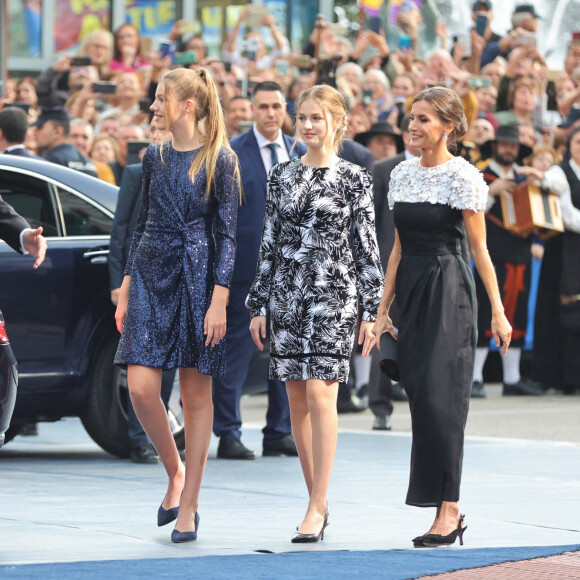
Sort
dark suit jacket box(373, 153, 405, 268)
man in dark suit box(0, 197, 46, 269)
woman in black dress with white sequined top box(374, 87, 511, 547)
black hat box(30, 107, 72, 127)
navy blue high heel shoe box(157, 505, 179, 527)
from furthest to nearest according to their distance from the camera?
black hat box(30, 107, 72, 127) → dark suit jacket box(373, 153, 405, 268) → navy blue high heel shoe box(157, 505, 179, 527) → woman in black dress with white sequined top box(374, 87, 511, 547) → man in dark suit box(0, 197, 46, 269)

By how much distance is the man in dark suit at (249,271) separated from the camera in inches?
394

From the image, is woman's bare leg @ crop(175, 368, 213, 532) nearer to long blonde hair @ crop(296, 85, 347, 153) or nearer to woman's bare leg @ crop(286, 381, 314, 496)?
woman's bare leg @ crop(286, 381, 314, 496)

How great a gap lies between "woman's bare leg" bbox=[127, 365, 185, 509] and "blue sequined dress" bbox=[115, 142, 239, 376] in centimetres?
5

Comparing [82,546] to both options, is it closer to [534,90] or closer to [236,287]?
[236,287]

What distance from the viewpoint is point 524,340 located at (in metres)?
15.3

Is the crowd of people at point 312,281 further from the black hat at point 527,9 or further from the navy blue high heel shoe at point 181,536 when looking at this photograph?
the black hat at point 527,9

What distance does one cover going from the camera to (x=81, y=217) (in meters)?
9.91

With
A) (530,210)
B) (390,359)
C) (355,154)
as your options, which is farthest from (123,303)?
(530,210)

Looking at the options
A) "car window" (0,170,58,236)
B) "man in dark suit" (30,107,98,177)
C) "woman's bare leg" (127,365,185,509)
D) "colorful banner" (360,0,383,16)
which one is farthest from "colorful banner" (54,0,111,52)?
"woman's bare leg" (127,365,185,509)

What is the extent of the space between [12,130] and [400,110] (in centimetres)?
593

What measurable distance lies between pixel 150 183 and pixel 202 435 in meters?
1.05

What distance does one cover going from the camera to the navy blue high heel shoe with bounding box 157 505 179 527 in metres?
6.90

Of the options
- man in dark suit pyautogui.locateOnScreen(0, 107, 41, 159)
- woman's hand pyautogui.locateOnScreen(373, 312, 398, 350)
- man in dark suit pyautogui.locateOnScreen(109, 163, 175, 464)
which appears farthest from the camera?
man in dark suit pyautogui.locateOnScreen(0, 107, 41, 159)

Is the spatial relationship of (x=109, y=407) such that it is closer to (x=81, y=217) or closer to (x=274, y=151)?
(x=81, y=217)
